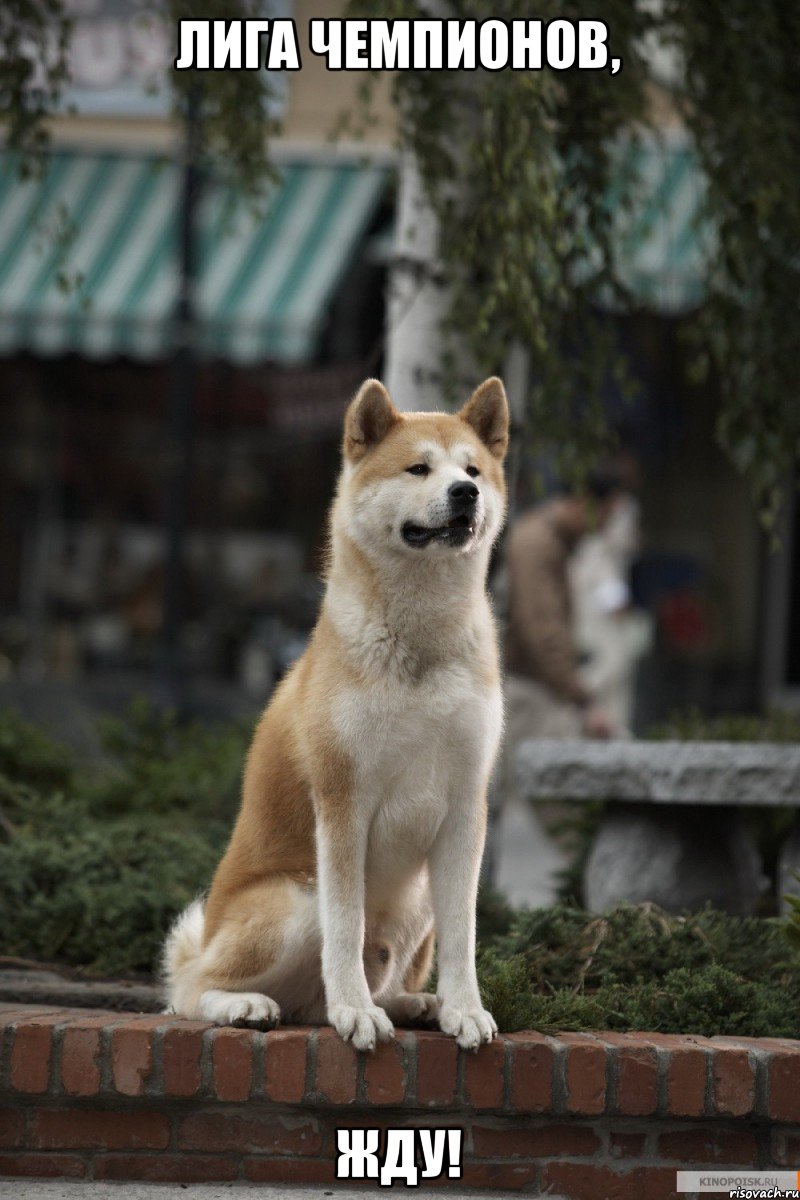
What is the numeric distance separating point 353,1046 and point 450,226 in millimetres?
2910

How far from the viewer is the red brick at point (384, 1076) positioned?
340 centimetres

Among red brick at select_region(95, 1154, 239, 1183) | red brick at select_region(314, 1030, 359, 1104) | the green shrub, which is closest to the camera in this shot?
red brick at select_region(314, 1030, 359, 1104)

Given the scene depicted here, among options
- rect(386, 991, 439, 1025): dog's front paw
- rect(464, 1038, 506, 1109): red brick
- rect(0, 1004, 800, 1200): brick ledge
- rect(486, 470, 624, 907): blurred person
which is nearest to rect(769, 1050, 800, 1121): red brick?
rect(0, 1004, 800, 1200): brick ledge

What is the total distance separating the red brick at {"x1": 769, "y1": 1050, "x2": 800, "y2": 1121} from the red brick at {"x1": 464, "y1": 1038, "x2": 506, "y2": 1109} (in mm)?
609

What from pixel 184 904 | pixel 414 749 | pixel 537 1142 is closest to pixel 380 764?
pixel 414 749

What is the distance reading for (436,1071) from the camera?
3426mm

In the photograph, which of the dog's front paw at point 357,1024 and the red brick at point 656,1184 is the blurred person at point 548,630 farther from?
the dog's front paw at point 357,1024

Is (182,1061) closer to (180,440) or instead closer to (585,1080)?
(585,1080)

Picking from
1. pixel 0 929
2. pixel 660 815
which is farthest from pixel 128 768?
pixel 660 815

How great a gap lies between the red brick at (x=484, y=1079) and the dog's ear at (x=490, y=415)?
137cm

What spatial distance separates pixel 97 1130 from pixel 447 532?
5.20 ft

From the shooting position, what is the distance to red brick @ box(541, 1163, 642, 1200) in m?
3.50

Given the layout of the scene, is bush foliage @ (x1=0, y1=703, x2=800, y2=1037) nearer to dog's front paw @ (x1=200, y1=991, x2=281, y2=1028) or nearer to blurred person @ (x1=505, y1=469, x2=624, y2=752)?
dog's front paw @ (x1=200, y1=991, x2=281, y2=1028)

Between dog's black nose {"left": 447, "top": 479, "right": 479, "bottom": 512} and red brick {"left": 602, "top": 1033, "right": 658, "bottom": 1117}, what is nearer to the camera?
dog's black nose {"left": 447, "top": 479, "right": 479, "bottom": 512}
